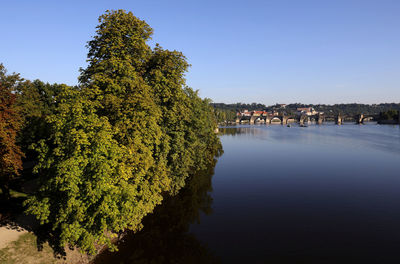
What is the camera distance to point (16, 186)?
32062 mm

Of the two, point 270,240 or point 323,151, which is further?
point 323,151

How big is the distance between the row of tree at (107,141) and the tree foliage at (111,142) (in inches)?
3.0

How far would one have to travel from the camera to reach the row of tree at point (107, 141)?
18.7 meters

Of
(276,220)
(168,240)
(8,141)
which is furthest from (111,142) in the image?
(276,220)

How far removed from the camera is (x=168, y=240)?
25.9m

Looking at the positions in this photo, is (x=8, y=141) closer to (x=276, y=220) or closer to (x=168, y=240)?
(x=168, y=240)

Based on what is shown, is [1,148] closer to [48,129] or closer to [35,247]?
[48,129]

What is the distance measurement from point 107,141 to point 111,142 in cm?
144

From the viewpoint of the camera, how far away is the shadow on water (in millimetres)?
22359

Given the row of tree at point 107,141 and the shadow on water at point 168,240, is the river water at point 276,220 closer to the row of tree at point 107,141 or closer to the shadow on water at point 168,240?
the shadow on water at point 168,240

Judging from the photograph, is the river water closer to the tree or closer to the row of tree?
the row of tree

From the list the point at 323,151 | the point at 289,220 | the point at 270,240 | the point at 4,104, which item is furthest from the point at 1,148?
the point at 323,151

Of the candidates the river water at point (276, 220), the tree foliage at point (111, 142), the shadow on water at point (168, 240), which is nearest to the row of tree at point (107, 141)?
the tree foliage at point (111, 142)

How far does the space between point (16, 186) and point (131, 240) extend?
18631 millimetres
